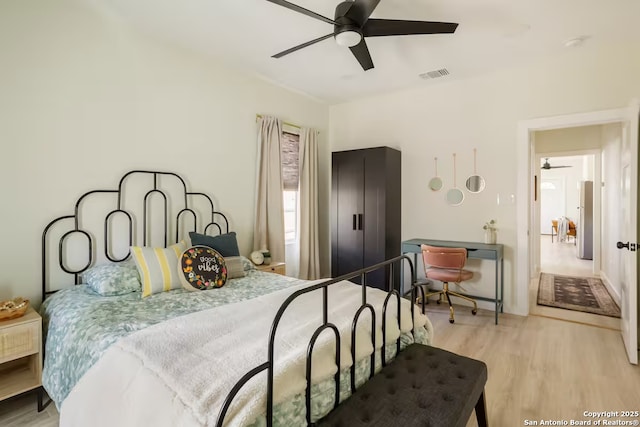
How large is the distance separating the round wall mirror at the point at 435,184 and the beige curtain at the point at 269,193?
1.93 metres

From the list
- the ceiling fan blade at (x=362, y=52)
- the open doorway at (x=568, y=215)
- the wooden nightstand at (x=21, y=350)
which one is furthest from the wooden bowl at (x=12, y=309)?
the open doorway at (x=568, y=215)

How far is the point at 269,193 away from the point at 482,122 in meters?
2.64

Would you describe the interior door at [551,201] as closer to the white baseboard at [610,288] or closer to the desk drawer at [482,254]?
the white baseboard at [610,288]

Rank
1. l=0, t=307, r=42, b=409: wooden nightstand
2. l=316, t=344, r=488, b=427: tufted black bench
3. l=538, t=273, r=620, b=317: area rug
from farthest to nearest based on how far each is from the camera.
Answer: l=538, t=273, r=620, b=317: area rug
l=0, t=307, r=42, b=409: wooden nightstand
l=316, t=344, r=488, b=427: tufted black bench

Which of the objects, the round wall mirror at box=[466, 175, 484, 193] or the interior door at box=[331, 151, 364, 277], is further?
the interior door at box=[331, 151, 364, 277]

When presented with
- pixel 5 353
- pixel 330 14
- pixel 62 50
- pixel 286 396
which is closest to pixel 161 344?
pixel 286 396

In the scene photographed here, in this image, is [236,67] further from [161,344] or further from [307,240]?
[161,344]

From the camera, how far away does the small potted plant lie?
3766 mm

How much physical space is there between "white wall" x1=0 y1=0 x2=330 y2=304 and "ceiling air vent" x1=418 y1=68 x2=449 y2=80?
2165mm

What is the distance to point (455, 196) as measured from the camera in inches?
159

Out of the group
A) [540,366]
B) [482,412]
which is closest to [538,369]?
[540,366]

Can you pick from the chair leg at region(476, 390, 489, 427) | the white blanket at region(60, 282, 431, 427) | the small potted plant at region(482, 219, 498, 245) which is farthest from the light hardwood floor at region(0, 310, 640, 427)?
the white blanket at region(60, 282, 431, 427)

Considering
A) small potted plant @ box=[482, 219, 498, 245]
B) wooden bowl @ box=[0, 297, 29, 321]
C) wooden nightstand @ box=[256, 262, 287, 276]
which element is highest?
small potted plant @ box=[482, 219, 498, 245]

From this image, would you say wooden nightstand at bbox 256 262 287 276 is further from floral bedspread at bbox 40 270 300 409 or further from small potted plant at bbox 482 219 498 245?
small potted plant at bbox 482 219 498 245
